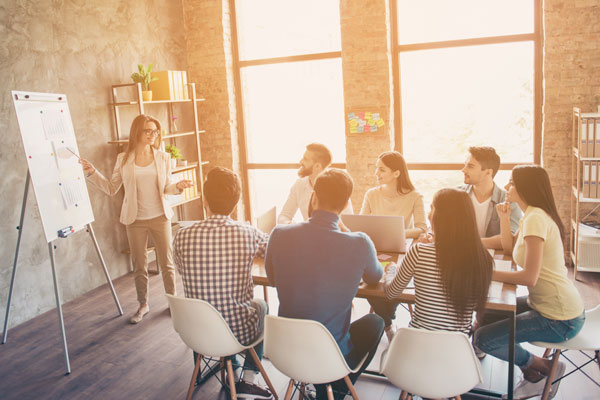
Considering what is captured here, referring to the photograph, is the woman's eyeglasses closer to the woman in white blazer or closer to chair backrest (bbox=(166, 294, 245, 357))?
the woman in white blazer

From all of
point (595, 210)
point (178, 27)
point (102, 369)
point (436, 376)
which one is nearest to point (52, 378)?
point (102, 369)

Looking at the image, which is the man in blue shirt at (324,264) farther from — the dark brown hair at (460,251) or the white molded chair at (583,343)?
the white molded chair at (583,343)

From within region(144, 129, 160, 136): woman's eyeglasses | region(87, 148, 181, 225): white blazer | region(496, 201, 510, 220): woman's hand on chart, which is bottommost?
region(496, 201, 510, 220): woman's hand on chart

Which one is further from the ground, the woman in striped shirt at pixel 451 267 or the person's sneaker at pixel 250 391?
the woman in striped shirt at pixel 451 267

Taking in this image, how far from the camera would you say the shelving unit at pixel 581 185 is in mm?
4590

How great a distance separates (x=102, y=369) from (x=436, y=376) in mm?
2592

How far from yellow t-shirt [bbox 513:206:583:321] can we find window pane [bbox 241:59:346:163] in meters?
3.77

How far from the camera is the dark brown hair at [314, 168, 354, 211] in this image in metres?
2.55

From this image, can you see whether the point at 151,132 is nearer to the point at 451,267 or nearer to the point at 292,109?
the point at 292,109

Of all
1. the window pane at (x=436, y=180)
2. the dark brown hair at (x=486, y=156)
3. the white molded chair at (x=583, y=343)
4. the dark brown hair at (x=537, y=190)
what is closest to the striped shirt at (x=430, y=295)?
the white molded chair at (x=583, y=343)

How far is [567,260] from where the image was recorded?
5.28 meters

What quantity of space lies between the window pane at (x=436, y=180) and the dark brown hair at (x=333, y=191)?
340 cm

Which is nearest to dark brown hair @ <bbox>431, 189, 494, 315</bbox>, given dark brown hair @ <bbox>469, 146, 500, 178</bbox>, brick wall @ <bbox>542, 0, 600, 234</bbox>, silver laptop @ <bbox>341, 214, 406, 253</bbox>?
silver laptop @ <bbox>341, 214, 406, 253</bbox>

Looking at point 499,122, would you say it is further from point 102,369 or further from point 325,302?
point 102,369
